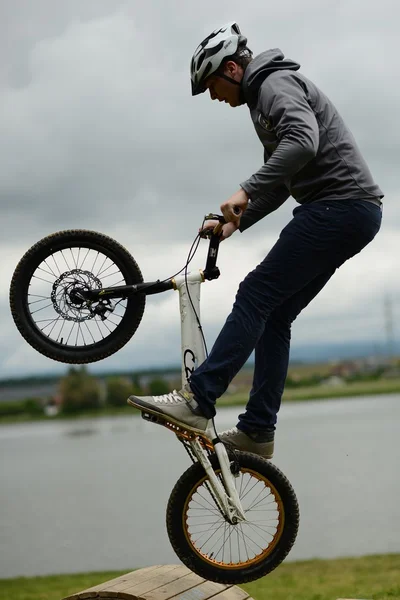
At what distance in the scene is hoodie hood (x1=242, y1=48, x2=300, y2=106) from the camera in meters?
4.89

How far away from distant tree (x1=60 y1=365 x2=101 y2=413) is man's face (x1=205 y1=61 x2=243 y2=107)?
203ft

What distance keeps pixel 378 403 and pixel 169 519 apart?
89.8 m

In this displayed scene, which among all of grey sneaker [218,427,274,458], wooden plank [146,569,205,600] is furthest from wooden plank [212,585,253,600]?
grey sneaker [218,427,274,458]

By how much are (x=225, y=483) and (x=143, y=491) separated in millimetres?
39645

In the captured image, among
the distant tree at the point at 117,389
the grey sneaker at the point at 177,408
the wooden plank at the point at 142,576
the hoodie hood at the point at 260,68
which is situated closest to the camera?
the hoodie hood at the point at 260,68

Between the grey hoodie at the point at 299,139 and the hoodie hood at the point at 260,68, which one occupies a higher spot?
the hoodie hood at the point at 260,68

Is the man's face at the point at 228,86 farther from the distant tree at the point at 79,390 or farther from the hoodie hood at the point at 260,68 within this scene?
the distant tree at the point at 79,390

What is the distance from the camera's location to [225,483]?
5336 mm

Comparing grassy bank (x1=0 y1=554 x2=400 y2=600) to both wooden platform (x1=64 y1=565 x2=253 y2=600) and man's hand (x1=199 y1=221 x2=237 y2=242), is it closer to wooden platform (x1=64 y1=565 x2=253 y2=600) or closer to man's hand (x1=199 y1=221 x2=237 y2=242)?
wooden platform (x1=64 y1=565 x2=253 y2=600)

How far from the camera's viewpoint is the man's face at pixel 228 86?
197 inches

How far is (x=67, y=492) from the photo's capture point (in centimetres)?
4628

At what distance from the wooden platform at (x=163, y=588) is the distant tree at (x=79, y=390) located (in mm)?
60427

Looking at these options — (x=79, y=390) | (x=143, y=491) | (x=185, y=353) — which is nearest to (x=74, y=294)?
(x=185, y=353)

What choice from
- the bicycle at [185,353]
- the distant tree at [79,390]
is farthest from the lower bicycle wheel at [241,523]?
the distant tree at [79,390]
